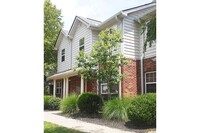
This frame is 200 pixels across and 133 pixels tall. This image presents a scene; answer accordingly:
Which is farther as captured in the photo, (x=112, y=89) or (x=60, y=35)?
(x=60, y=35)

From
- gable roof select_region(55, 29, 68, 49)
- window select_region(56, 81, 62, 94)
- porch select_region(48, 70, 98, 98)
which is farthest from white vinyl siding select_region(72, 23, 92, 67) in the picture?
window select_region(56, 81, 62, 94)

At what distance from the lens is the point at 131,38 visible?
9289 millimetres

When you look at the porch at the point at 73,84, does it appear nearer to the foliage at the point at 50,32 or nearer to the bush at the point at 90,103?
the bush at the point at 90,103

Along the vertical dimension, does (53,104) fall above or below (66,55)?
below

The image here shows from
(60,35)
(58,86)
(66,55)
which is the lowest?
(58,86)

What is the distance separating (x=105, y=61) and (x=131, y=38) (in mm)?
2075

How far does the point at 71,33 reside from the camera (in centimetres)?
1321

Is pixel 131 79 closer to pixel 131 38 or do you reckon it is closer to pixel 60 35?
pixel 131 38

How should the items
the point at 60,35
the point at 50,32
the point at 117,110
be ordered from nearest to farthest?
the point at 117,110, the point at 60,35, the point at 50,32

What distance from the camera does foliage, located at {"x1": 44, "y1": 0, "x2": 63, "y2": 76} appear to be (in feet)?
53.6

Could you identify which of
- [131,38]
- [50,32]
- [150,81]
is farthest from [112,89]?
[50,32]

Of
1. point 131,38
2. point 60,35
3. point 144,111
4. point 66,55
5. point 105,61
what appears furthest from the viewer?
point 60,35
